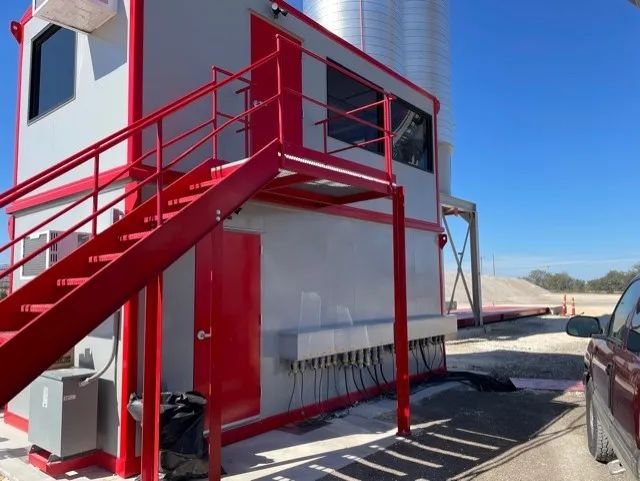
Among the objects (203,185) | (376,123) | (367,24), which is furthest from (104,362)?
(367,24)

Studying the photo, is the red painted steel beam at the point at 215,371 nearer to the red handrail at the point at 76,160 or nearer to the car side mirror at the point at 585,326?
the red handrail at the point at 76,160

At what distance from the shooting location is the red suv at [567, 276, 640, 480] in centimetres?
299

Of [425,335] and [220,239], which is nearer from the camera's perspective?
[220,239]

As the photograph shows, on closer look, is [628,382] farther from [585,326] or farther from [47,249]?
[47,249]

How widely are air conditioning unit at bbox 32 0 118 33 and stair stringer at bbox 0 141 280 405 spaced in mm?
2412

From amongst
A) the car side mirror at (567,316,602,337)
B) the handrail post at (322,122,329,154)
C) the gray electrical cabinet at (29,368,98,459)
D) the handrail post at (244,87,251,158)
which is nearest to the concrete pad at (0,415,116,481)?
the gray electrical cabinet at (29,368,98,459)

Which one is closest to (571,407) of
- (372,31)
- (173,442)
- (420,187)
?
(420,187)

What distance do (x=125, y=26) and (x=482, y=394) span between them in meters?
7.11

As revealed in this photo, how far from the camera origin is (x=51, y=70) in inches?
271

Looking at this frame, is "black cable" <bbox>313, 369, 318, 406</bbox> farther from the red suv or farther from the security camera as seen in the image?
the security camera

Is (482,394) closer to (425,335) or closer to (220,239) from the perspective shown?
(425,335)

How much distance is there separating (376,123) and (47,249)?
5706 mm

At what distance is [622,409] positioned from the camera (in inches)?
128

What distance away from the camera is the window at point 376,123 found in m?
8.05
